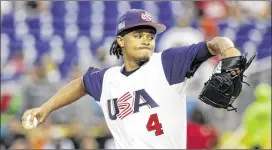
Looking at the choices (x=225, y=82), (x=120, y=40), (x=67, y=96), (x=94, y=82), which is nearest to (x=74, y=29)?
(x=67, y=96)

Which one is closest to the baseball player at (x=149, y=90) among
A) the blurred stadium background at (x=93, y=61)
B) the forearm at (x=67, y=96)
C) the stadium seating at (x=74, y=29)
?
the forearm at (x=67, y=96)

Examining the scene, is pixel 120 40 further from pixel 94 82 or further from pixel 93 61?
pixel 93 61

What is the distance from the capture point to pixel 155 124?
488 cm

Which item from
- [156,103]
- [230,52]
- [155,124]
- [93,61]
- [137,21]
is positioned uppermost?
[137,21]

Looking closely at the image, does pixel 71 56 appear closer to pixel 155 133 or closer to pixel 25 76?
pixel 25 76

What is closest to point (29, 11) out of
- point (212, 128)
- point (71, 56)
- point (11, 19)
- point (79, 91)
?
point (11, 19)

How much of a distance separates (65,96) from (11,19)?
7.33 m

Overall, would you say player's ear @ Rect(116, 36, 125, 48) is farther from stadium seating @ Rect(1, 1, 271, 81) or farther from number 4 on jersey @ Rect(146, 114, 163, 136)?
stadium seating @ Rect(1, 1, 271, 81)

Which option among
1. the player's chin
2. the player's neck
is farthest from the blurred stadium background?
the player's chin

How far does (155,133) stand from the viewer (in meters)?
4.89

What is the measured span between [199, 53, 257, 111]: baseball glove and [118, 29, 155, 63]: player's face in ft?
1.70

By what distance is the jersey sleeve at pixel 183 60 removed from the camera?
15.3 ft

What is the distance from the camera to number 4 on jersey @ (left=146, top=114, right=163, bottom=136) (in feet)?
16.0

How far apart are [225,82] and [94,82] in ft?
3.98
